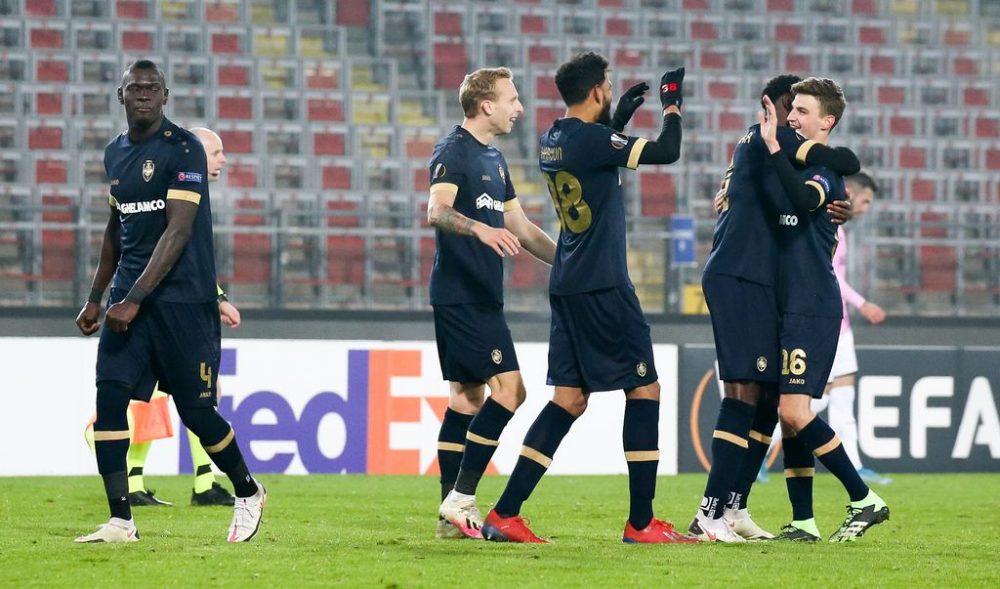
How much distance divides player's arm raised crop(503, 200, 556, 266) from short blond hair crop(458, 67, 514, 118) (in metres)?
0.51

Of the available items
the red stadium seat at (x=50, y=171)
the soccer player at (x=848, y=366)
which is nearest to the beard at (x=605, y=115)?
Result: the soccer player at (x=848, y=366)

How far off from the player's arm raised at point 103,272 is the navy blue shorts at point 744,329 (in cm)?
244

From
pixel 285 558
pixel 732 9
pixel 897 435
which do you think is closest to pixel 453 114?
pixel 732 9

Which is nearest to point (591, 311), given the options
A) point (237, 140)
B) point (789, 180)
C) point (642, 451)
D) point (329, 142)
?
point (642, 451)

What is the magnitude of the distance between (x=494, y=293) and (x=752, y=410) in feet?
3.95

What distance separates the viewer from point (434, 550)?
5758 millimetres

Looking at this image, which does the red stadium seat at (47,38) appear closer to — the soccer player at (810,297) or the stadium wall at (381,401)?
the stadium wall at (381,401)

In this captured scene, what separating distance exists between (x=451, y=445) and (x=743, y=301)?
61.2 inches

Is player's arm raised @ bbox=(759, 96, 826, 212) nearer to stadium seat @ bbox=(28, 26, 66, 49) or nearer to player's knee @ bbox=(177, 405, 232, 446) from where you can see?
player's knee @ bbox=(177, 405, 232, 446)

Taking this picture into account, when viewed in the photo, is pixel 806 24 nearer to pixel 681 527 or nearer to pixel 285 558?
pixel 681 527

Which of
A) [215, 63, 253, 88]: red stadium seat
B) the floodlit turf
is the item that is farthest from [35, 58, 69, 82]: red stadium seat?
the floodlit turf

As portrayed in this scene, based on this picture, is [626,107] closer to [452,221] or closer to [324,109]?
[452,221]

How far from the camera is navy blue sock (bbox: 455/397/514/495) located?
20.3 feet

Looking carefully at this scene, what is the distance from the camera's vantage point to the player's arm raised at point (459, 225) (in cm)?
571
